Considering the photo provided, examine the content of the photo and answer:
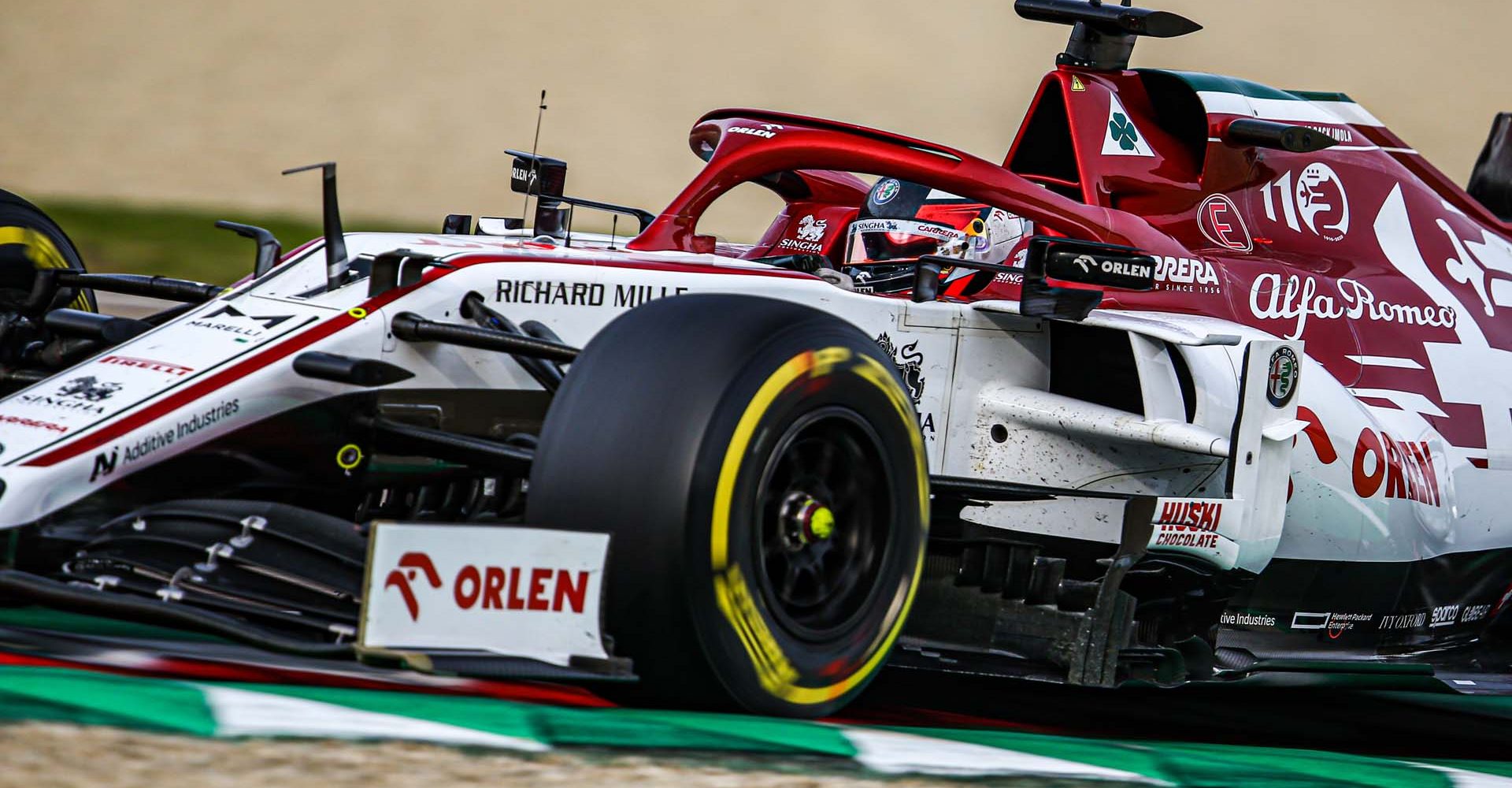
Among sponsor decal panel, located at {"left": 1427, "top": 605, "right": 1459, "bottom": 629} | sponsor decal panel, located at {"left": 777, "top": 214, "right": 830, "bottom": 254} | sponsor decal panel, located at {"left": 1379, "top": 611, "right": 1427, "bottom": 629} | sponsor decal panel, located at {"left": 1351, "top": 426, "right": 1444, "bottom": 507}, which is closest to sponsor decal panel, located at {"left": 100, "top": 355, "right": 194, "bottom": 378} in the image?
sponsor decal panel, located at {"left": 777, "top": 214, "right": 830, "bottom": 254}

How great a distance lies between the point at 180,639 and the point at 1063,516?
2431mm

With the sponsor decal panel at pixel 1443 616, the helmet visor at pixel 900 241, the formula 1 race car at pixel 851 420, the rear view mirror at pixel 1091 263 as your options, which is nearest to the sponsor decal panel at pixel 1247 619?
the formula 1 race car at pixel 851 420

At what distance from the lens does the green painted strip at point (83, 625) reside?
430 centimetres

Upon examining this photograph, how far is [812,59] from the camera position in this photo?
122 ft

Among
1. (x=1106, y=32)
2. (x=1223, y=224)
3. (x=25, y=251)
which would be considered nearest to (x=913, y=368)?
(x=1223, y=224)

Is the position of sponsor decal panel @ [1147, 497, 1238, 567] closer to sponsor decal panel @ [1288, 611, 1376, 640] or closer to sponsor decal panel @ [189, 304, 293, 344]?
sponsor decal panel @ [1288, 611, 1376, 640]

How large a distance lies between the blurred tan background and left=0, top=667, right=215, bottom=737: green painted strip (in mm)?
22788

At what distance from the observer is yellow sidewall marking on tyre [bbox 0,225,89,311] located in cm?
575

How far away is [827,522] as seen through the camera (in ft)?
12.6

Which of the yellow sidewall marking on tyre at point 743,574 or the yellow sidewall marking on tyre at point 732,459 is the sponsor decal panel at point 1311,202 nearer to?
the yellow sidewall marking on tyre at point 743,574

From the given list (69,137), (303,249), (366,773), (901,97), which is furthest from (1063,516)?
(901,97)

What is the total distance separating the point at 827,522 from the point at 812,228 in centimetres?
268

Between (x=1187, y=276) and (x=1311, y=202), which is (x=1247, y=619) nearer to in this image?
(x=1187, y=276)

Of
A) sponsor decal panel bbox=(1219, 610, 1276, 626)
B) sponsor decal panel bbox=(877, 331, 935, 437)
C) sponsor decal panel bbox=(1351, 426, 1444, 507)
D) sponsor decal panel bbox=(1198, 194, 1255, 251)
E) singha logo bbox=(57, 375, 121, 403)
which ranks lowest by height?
sponsor decal panel bbox=(1219, 610, 1276, 626)
